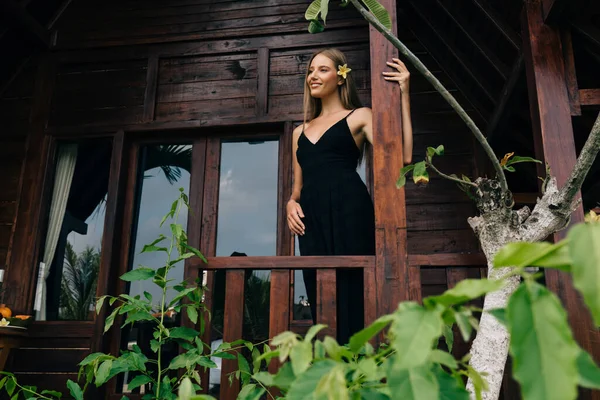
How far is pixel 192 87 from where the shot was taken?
396 cm

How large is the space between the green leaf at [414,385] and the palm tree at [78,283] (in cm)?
356

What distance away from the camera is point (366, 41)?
379 centimetres

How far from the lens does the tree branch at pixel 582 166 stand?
4.92 feet

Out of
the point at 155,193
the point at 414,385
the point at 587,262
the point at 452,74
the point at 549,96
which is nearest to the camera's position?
the point at 587,262

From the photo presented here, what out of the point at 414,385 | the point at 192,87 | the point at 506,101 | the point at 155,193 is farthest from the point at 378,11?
the point at 155,193

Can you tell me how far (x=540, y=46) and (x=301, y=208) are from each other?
125 centimetres

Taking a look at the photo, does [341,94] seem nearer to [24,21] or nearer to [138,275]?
[138,275]

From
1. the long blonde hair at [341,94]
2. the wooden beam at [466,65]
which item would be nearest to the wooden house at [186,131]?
the wooden beam at [466,65]

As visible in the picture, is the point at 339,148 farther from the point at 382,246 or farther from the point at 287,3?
the point at 287,3

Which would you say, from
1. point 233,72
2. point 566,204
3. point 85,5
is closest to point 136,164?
point 233,72

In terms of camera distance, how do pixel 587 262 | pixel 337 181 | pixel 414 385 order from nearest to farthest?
pixel 587 262 < pixel 414 385 < pixel 337 181

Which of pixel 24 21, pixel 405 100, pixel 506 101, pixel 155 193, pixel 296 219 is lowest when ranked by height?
pixel 296 219

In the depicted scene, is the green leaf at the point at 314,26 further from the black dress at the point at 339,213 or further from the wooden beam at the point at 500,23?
the wooden beam at the point at 500,23

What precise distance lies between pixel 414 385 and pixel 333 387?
7 centimetres
